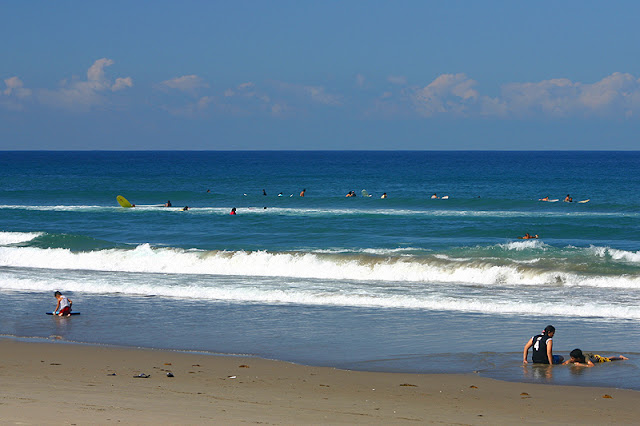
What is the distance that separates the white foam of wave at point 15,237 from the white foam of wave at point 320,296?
9521 millimetres

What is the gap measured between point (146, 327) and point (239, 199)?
119 ft

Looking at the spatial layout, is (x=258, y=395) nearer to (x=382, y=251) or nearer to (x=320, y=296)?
(x=320, y=296)

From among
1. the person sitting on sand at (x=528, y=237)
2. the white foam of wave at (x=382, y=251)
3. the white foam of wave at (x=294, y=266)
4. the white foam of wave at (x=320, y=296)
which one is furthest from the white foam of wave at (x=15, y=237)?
the person sitting on sand at (x=528, y=237)

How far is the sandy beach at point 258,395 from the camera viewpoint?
914cm

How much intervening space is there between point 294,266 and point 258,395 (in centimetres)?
1422

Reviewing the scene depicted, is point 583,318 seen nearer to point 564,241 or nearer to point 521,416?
point 521,416

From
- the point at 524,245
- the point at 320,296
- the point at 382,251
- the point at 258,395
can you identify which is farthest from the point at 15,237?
the point at 258,395

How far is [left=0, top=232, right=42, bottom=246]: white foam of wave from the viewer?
31078 millimetres

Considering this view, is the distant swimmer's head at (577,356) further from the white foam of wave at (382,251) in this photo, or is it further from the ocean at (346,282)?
the white foam of wave at (382,251)

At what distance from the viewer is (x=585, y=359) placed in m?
12.4

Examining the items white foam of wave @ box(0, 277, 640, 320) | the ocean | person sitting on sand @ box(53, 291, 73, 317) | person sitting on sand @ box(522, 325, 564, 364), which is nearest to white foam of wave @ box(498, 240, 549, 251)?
the ocean

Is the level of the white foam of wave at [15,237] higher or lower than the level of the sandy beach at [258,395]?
higher

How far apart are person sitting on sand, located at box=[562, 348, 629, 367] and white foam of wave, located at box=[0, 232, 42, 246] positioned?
82.9 feet

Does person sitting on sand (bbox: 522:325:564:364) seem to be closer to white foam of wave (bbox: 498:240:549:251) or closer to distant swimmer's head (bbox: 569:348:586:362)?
distant swimmer's head (bbox: 569:348:586:362)
